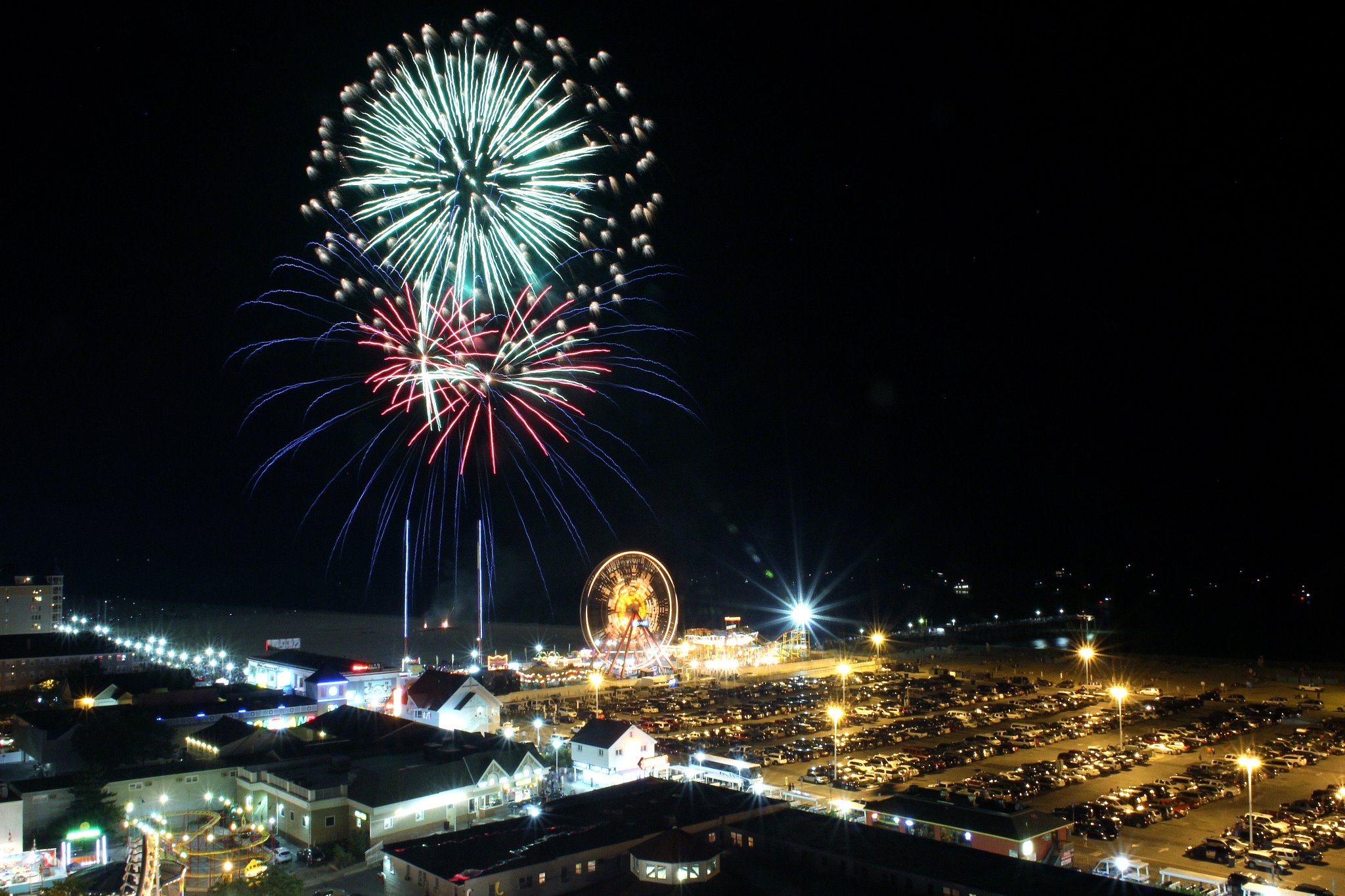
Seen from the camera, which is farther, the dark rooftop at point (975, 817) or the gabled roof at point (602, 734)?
the gabled roof at point (602, 734)

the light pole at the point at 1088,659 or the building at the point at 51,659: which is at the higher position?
the building at the point at 51,659

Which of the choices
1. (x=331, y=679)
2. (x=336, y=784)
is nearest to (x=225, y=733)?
(x=336, y=784)

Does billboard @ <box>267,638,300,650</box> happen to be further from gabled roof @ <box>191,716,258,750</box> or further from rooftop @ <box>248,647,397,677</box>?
gabled roof @ <box>191,716,258,750</box>

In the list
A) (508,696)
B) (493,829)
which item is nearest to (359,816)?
(493,829)

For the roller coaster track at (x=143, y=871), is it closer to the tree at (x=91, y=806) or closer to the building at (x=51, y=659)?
the tree at (x=91, y=806)

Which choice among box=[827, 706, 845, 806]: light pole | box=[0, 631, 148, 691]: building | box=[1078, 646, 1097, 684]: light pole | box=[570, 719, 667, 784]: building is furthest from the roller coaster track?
box=[1078, 646, 1097, 684]: light pole

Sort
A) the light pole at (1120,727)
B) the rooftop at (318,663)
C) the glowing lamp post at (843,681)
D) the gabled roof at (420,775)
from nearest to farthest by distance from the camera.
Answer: the gabled roof at (420,775) < the light pole at (1120,727) < the rooftop at (318,663) < the glowing lamp post at (843,681)

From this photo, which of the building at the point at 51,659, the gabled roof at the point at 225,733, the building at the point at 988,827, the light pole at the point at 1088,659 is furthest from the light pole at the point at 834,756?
the building at the point at 51,659
